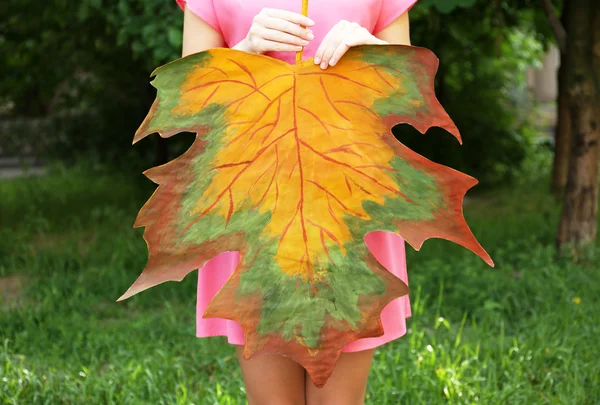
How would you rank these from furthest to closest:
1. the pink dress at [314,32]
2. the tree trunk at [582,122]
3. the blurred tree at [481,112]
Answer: the blurred tree at [481,112] → the tree trunk at [582,122] → the pink dress at [314,32]

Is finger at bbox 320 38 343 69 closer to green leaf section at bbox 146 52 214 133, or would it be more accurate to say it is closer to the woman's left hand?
the woman's left hand

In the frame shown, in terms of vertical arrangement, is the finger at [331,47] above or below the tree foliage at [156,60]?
above

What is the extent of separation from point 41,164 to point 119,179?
325 centimetres

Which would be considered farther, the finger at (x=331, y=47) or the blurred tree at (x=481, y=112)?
the blurred tree at (x=481, y=112)

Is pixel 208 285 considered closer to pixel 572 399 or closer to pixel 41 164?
pixel 572 399

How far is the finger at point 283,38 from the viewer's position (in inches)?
50.3

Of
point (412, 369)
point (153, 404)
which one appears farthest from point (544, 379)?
point (153, 404)

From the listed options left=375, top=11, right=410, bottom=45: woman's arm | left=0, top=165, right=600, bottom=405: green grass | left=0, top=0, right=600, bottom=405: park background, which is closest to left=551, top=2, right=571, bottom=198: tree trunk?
left=0, top=0, right=600, bottom=405: park background

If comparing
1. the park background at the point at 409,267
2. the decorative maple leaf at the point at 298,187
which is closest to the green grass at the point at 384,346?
the park background at the point at 409,267

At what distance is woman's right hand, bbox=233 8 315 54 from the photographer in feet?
4.19

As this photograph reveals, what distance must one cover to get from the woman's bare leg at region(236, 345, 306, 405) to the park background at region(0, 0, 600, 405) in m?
1.22

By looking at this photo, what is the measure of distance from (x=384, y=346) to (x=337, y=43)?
2231 millimetres

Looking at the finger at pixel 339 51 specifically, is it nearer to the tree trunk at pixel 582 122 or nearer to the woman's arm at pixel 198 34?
the woman's arm at pixel 198 34

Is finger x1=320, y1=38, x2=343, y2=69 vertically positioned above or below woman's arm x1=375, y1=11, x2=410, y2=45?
above
